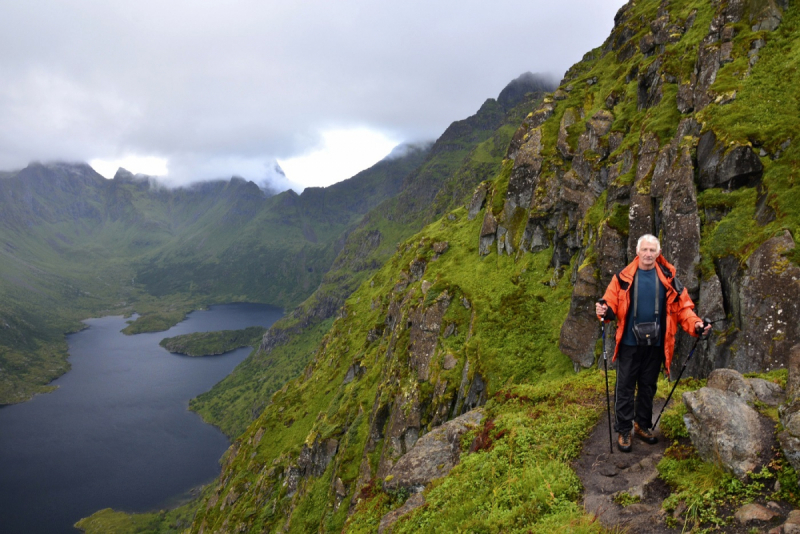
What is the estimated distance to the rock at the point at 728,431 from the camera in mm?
7945

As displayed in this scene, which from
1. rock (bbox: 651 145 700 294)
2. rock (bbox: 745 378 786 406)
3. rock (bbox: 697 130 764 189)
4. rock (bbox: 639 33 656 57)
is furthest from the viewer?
rock (bbox: 639 33 656 57)

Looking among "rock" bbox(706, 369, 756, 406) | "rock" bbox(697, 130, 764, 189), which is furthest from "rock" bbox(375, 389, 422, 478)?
"rock" bbox(697, 130, 764, 189)

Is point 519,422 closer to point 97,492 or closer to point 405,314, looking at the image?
point 405,314

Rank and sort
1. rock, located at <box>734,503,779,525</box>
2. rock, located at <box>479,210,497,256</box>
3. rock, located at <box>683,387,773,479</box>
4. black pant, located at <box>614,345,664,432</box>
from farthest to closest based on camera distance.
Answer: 1. rock, located at <box>479,210,497,256</box>
2. black pant, located at <box>614,345,664,432</box>
3. rock, located at <box>683,387,773,479</box>
4. rock, located at <box>734,503,779,525</box>

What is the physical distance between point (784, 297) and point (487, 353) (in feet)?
63.9

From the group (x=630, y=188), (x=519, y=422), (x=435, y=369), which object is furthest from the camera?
(x=435, y=369)

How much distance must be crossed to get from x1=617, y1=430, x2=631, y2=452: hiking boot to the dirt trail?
0.47ft

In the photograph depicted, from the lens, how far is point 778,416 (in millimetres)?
8555

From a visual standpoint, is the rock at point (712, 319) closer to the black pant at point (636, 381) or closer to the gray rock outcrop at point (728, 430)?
the black pant at point (636, 381)

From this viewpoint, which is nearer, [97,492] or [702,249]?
[702,249]

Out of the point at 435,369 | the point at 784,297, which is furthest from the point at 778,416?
the point at 435,369

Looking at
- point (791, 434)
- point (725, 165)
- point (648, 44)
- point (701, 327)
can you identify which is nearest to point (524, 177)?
point (648, 44)

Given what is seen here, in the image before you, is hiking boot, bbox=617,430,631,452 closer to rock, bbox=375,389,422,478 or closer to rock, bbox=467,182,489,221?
rock, bbox=375,389,422,478

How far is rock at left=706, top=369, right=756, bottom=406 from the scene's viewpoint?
955 cm
